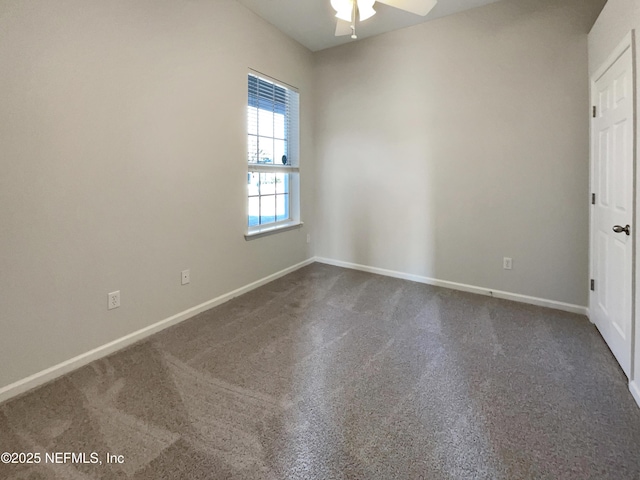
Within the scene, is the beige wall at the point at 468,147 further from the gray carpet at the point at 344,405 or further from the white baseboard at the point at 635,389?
the white baseboard at the point at 635,389

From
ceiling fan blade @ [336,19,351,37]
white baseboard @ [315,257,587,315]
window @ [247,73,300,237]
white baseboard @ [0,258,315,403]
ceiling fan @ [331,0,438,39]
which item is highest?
ceiling fan blade @ [336,19,351,37]

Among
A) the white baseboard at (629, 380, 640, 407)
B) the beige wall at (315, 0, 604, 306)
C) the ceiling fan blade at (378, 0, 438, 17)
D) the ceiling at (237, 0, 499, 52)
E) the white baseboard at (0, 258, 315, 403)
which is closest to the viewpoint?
the white baseboard at (629, 380, 640, 407)

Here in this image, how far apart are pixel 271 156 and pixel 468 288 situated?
2611mm

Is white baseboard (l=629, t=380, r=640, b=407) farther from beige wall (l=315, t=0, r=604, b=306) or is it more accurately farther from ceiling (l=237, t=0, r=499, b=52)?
ceiling (l=237, t=0, r=499, b=52)

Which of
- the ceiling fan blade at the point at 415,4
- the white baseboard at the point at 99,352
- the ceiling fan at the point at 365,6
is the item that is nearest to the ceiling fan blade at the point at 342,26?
the ceiling fan at the point at 365,6

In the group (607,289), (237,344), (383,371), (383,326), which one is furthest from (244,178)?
(607,289)

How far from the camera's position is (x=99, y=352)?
226 cm

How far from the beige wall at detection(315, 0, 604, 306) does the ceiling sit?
0.38ft

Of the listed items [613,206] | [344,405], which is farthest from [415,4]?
[344,405]

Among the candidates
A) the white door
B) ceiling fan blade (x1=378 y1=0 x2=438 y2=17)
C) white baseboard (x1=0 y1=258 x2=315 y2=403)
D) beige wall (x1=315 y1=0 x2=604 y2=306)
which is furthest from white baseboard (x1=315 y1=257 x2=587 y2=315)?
ceiling fan blade (x1=378 y1=0 x2=438 y2=17)

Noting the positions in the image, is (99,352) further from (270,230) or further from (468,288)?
(468,288)

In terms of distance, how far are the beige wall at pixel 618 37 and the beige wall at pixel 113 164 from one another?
2837mm

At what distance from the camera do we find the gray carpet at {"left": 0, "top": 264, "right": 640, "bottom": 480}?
140 cm

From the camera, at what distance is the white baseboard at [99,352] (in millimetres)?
1882
